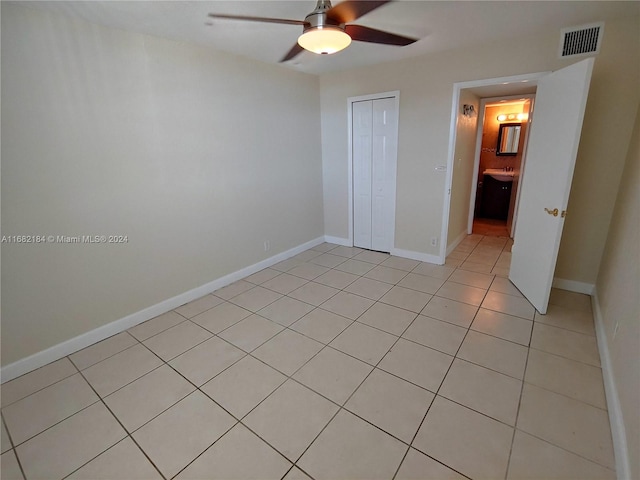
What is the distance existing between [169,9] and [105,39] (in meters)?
0.60

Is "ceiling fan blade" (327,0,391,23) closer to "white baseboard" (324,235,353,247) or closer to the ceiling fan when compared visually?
the ceiling fan

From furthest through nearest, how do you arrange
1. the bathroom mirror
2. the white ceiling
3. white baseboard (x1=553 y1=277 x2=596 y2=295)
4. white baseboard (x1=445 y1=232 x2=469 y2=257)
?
the bathroom mirror, white baseboard (x1=445 y1=232 x2=469 y2=257), white baseboard (x1=553 y1=277 x2=596 y2=295), the white ceiling

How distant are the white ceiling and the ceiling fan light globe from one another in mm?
420

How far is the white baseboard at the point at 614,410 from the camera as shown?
1.31 m

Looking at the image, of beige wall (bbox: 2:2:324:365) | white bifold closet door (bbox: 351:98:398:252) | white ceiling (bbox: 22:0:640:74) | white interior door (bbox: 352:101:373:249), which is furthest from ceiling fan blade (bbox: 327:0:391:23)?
white interior door (bbox: 352:101:373:249)

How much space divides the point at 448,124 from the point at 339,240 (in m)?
2.15

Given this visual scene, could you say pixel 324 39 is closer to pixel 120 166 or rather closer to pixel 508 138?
pixel 120 166

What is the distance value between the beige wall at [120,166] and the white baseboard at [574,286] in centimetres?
328

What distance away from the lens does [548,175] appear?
2512 mm

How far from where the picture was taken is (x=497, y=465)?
1383 mm

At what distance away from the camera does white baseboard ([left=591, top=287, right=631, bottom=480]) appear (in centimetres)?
131

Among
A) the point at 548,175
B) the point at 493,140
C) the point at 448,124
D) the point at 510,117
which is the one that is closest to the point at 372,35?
the point at 448,124

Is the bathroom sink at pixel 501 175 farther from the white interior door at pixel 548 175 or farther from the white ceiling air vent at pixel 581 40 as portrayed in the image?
the white ceiling air vent at pixel 581 40

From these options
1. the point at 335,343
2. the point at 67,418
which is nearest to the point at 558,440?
the point at 335,343
